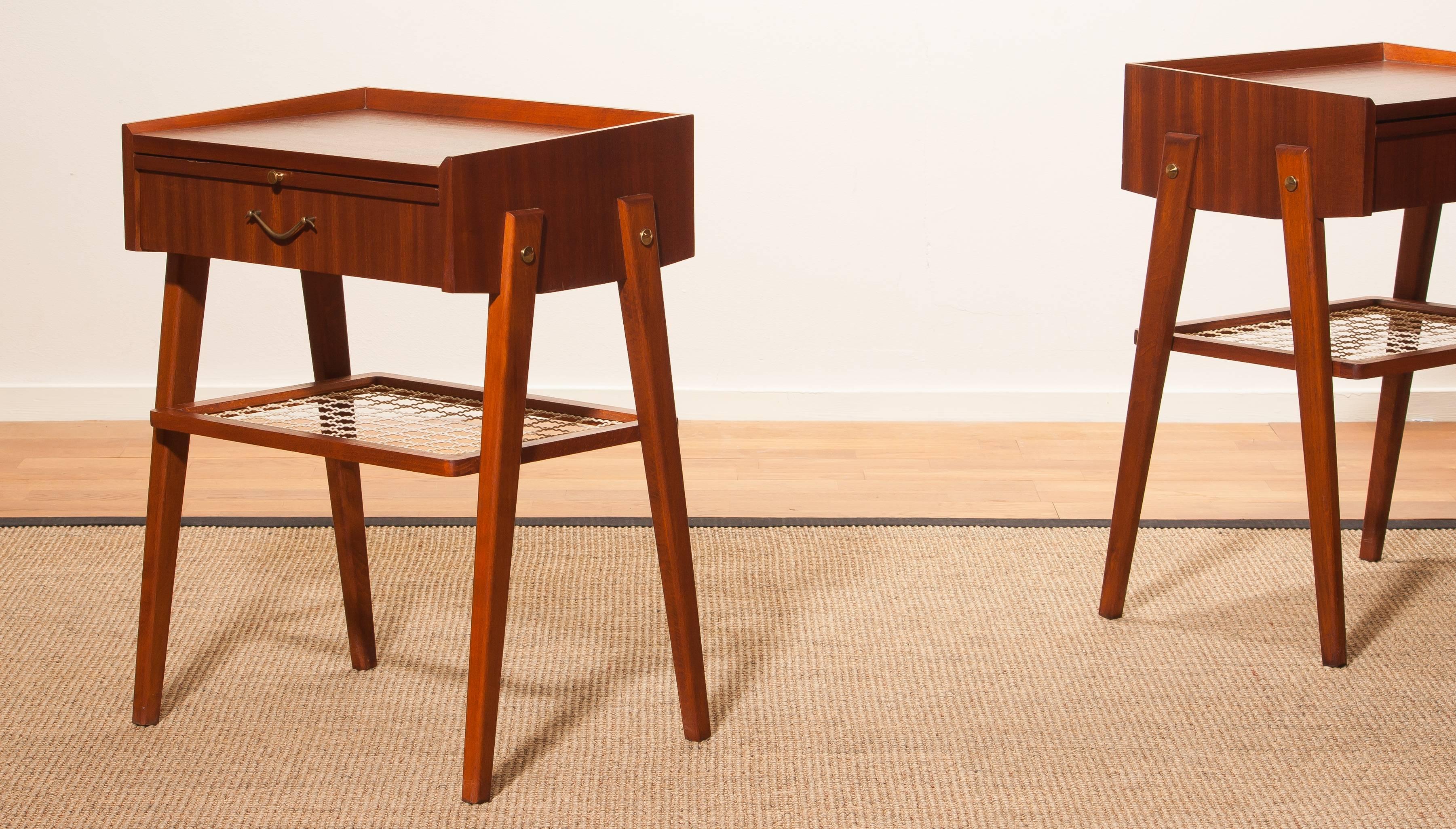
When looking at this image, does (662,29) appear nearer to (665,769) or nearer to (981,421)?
(981,421)

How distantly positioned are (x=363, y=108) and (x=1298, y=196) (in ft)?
3.70

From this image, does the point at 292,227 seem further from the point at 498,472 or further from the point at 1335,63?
the point at 1335,63

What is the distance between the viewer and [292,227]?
1.50 m

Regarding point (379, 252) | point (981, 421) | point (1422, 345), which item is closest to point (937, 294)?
point (981, 421)

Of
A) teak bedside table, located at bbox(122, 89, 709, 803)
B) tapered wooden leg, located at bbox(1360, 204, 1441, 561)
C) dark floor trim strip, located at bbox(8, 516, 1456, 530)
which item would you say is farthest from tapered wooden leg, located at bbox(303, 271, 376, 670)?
tapered wooden leg, located at bbox(1360, 204, 1441, 561)

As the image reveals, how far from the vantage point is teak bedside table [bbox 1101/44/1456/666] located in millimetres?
1733

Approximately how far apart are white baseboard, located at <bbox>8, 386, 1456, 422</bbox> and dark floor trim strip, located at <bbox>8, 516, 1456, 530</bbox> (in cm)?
72

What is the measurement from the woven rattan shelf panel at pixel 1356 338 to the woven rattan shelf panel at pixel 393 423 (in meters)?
0.79

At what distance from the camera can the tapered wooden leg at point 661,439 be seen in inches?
60.9

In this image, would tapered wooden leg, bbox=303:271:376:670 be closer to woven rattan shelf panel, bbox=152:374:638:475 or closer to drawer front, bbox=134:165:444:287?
woven rattan shelf panel, bbox=152:374:638:475

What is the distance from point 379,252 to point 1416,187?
1.18 meters

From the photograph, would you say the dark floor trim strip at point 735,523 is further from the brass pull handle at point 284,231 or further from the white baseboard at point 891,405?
the brass pull handle at point 284,231

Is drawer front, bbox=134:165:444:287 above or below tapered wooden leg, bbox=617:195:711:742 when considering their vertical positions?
above

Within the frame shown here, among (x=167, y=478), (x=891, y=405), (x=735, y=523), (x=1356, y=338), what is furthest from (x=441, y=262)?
(x=891, y=405)
